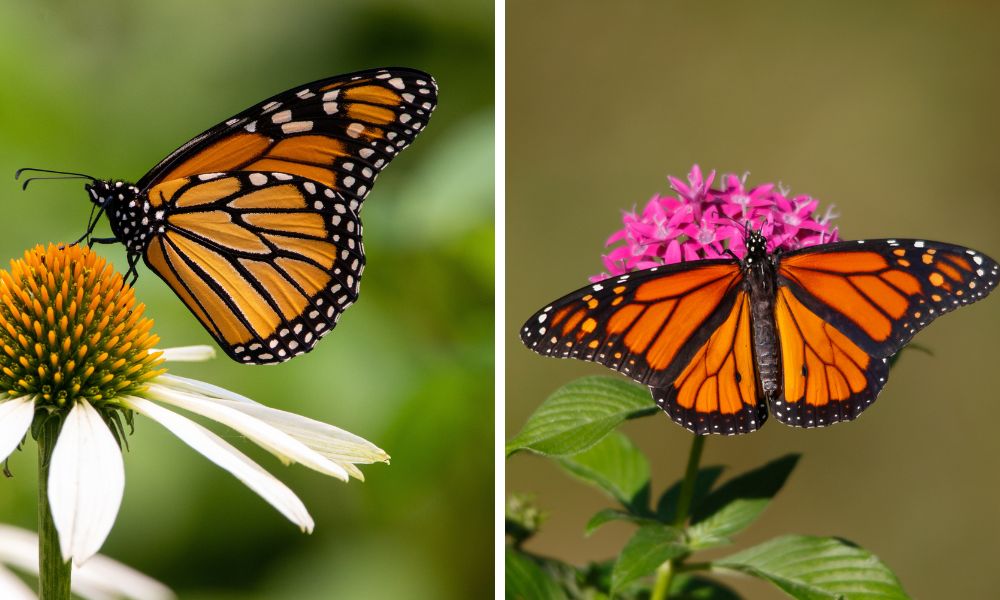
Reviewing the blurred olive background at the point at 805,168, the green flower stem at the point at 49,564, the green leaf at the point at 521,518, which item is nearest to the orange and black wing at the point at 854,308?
the green leaf at the point at 521,518

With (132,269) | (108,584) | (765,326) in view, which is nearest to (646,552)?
(765,326)

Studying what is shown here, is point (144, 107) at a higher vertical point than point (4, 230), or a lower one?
higher

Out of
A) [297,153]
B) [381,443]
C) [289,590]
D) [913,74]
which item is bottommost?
[289,590]

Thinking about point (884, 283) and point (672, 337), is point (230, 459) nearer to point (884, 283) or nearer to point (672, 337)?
point (672, 337)

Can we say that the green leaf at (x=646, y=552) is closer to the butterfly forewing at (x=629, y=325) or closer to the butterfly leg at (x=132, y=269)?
the butterfly forewing at (x=629, y=325)

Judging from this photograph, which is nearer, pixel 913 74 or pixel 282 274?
pixel 282 274

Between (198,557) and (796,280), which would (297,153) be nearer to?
(198,557)

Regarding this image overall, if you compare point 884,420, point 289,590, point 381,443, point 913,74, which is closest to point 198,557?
point 289,590

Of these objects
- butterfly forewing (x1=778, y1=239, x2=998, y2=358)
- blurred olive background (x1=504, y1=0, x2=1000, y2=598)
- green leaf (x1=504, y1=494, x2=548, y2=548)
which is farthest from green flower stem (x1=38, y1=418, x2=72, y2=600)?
blurred olive background (x1=504, y1=0, x2=1000, y2=598)
